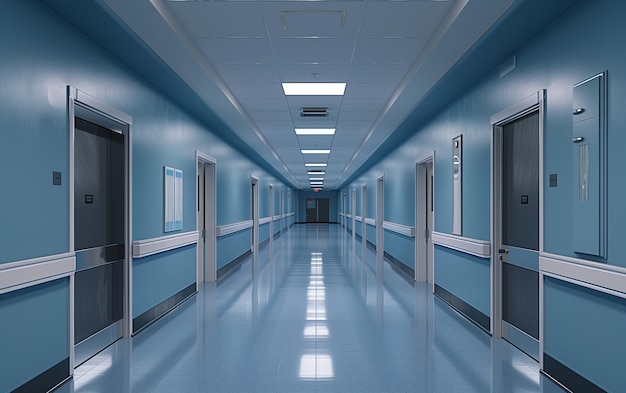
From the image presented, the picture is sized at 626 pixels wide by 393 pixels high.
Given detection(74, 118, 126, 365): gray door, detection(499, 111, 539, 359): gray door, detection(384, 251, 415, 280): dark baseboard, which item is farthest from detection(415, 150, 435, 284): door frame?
detection(74, 118, 126, 365): gray door

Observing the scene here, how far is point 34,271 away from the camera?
3.41 metres

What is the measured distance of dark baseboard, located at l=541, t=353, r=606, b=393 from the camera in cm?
340

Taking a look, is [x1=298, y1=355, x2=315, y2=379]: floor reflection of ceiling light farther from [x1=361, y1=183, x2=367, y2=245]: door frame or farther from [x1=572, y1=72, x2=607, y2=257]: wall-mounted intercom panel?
[x1=361, y1=183, x2=367, y2=245]: door frame

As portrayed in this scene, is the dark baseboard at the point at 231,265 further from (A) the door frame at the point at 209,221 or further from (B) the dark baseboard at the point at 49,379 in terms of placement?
(B) the dark baseboard at the point at 49,379

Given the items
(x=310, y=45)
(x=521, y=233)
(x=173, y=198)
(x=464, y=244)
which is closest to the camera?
(x=521, y=233)

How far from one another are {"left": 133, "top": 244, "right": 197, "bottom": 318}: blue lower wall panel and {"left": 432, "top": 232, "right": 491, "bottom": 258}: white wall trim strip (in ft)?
13.3

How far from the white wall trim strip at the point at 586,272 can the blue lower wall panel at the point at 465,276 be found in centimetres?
157

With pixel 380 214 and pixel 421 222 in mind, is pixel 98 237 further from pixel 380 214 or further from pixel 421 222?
pixel 380 214

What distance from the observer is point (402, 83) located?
659cm

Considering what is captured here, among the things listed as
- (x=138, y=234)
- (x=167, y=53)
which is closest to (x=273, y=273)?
(x=138, y=234)

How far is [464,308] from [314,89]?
12.5 feet

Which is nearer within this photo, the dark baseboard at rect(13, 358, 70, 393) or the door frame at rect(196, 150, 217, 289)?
the dark baseboard at rect(13, 358, 70, 393)

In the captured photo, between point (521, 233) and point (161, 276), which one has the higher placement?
point (521, 233)

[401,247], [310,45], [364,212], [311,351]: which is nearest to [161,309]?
[311,351]
